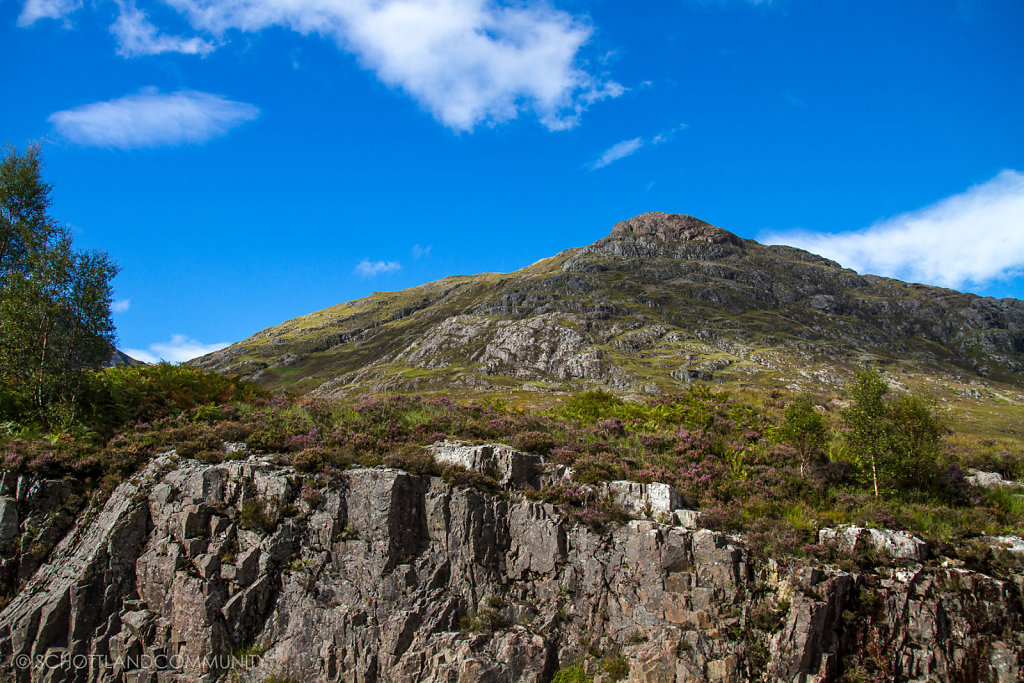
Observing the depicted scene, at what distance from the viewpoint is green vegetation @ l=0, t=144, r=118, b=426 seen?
1947cm

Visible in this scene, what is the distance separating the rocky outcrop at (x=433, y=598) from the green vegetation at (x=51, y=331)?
6.64m

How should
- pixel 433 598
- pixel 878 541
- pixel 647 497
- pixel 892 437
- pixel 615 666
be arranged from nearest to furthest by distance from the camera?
pixel 878 541 → pixel 615 666 → pixel 433 598 → pixel 647 497 → pixel 892 437

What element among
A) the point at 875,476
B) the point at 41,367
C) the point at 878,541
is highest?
the point at 41,367

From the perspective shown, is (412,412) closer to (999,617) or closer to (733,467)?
(733,467)

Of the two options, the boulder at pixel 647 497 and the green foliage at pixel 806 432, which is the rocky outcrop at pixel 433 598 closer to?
the boulder at pixel 647 497

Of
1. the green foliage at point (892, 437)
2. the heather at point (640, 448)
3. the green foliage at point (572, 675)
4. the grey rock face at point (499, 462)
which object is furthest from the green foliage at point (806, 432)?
the green foliage at point (572, 675)

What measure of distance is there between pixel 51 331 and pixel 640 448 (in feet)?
77.7

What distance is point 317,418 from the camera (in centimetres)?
2128

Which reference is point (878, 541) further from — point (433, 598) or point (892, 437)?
point (433, 598)

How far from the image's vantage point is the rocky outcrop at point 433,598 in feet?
39.5

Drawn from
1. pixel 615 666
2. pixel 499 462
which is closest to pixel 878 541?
pixel 615 666

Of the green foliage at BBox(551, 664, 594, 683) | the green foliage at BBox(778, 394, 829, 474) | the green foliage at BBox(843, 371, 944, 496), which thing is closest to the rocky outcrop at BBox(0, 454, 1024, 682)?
the green foliage at BBox(551, 664, 594, 683)

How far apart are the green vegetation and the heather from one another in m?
0.89

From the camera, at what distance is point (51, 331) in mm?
20078
